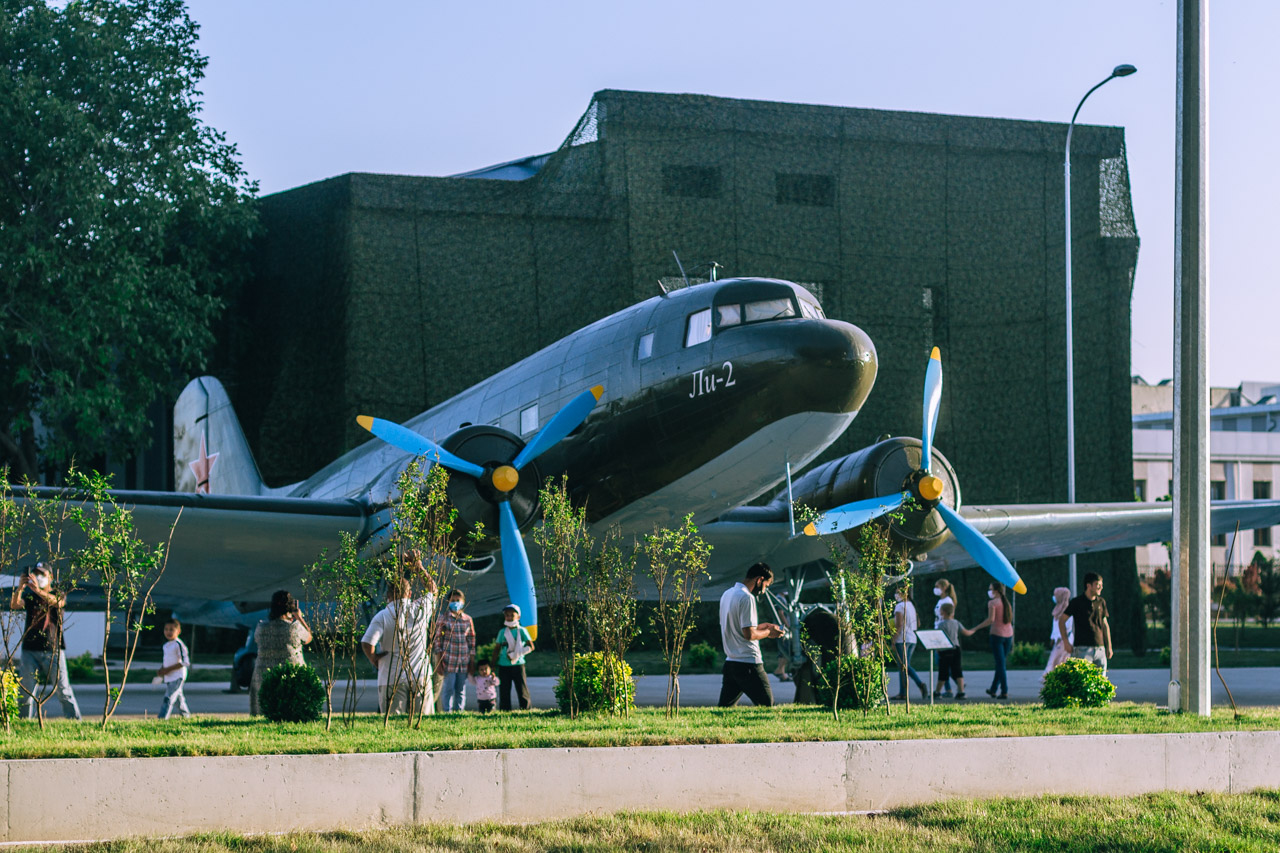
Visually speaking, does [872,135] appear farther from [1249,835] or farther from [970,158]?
[1249,835]

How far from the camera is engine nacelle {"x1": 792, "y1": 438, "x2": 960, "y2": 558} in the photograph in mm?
16859

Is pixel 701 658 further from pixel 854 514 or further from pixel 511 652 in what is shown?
pixel 511 652

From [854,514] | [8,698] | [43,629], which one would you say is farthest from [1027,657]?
[8,698]

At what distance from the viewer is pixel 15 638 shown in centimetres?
1459

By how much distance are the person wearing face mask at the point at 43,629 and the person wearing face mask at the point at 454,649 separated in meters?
3.84

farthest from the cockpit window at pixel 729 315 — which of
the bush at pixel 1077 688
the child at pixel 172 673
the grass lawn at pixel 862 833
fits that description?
the grass lawn at pixel 862 833

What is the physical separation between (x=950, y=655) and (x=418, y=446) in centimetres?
900

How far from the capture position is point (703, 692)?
790 inches

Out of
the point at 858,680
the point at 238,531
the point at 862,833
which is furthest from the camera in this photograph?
the point at 238,531

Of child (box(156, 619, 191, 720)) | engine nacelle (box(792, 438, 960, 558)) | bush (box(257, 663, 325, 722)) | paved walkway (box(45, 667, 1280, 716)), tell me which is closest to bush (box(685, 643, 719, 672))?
paved walkway (box(45, 667, 1280, 716))

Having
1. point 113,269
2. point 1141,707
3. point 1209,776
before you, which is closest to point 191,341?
point 113,269

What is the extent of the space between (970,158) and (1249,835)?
109 ft

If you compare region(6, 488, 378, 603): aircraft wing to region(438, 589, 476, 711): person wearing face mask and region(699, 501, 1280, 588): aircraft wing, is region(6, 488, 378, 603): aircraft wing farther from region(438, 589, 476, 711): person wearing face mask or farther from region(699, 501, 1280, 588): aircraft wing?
region(699, 501, 1280, 588): aircraft wing

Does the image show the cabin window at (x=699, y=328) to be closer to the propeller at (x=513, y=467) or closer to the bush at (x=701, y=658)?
the propeller at (x=513, y=467)
